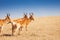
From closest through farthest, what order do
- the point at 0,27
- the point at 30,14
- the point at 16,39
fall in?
the point at 16,39 < the point at 0,27 < the point at 30,14

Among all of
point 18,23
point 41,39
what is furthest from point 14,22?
point 41,39

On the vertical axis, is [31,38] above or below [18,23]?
below

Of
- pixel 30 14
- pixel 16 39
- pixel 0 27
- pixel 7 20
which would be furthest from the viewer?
pixel 30 14

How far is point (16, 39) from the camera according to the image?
1038 centimetres

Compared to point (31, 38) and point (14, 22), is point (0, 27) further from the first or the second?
point (31, 38)

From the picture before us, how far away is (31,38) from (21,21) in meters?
1.60

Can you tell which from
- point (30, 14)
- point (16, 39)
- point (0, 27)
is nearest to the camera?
point (16, 39)

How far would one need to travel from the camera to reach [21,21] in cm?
1193

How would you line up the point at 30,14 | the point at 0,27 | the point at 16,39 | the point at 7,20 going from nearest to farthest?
the point at 16,39 < the point at 0,27 < the point at 7,20 < the point at 30,14

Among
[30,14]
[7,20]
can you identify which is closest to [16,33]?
[7,20]

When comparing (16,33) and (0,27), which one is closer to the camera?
(0,27)

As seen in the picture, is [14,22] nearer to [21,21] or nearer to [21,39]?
[21,21]

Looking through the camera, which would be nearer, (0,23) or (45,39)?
(45,39)

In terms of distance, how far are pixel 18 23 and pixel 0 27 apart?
3.58 feet
